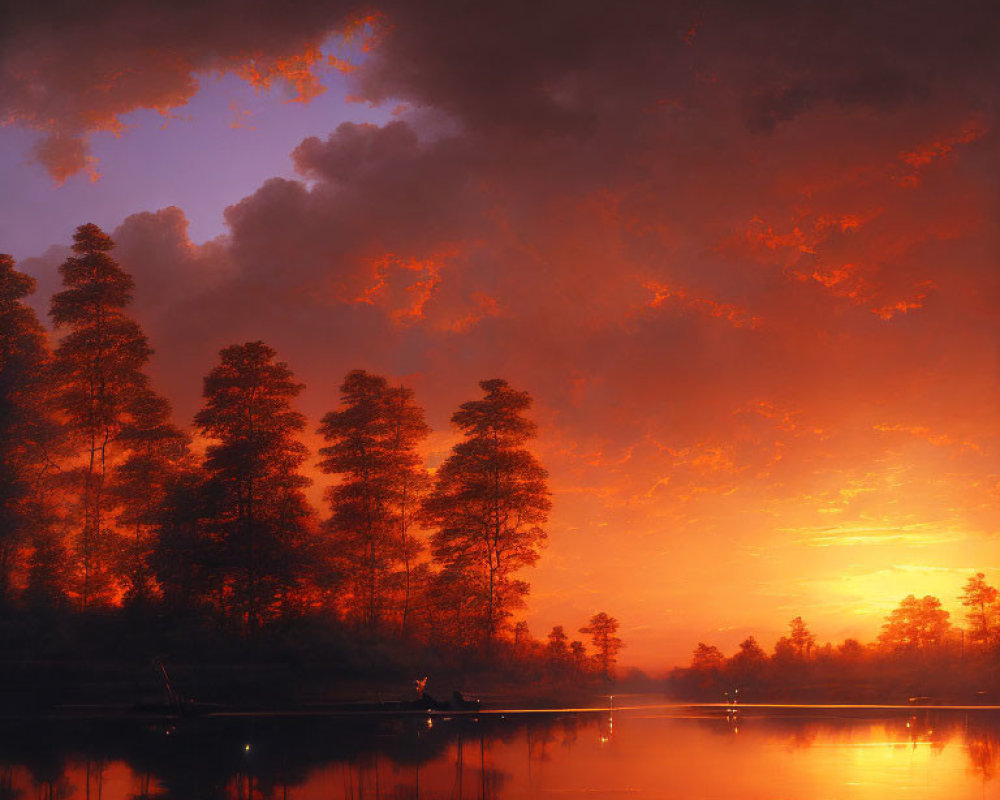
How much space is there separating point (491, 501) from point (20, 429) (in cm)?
2034

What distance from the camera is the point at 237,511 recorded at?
3400 cm

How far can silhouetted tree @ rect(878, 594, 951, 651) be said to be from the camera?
43.0 meters

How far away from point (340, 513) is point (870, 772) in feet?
85.1

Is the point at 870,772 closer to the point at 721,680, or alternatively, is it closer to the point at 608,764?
the point at 608,764

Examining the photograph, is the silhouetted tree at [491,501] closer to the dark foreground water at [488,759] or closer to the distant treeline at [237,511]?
the distant treeline at [237,511]

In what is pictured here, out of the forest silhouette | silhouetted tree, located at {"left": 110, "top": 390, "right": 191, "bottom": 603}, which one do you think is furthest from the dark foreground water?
silhouetted tree, located at {"left": 110, "top": 390, "right": 191, "bottom": 603}

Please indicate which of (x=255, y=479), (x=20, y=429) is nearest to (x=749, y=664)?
(x=255, y=479)

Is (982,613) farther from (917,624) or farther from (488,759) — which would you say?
(488,759)

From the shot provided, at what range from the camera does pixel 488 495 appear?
36062 mm

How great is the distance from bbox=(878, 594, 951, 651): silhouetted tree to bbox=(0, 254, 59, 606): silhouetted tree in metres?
39.7

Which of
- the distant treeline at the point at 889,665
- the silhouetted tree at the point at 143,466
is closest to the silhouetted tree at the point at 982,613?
the distant treeline at the point at 889,665

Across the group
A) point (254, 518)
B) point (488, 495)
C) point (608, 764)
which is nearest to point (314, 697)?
point (254, 518)

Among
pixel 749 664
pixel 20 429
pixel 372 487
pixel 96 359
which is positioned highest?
pixel 96 359

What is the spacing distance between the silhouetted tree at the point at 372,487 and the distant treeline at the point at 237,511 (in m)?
0.09
